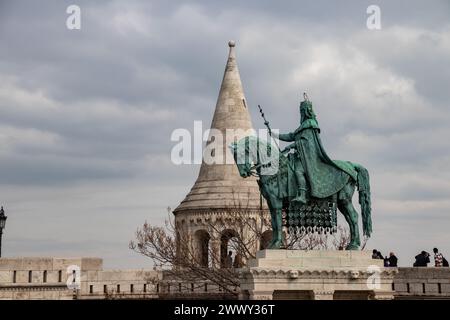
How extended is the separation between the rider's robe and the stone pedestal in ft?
3.92

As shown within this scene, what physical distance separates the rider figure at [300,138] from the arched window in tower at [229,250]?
42.9 ft

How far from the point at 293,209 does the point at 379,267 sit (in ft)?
6.18

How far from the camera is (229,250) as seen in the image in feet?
103

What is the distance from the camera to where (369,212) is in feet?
51.2

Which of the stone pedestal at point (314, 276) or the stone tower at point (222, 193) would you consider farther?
the stone tower at point (222, 193)

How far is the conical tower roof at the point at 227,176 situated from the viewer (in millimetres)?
34250

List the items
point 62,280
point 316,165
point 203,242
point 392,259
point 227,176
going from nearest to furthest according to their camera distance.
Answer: point 316,165, point 392,259, point 62,280, point 203,242, point 227,176

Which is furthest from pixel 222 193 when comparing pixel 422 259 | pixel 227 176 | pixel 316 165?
pixel 316 165

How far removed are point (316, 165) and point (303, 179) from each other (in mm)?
386

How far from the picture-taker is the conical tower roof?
1348 inches

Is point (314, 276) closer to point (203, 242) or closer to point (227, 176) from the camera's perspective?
point (203, 242)

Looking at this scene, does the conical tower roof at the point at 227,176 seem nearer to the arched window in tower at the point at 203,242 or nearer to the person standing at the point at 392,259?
the arched window in tower at the point at 203,242

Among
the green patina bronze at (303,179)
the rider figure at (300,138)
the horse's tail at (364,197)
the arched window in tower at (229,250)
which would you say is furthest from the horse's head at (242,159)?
the arched window in tower at (229,250)
